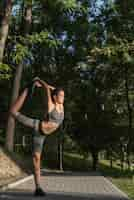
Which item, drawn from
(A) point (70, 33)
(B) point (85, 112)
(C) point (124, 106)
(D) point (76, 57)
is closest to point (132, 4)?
(A) point (70, 33)

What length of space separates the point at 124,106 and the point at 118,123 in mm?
2758

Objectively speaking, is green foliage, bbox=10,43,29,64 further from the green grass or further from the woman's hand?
the woman's hand

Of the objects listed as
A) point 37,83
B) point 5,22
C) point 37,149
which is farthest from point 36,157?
point 5,22

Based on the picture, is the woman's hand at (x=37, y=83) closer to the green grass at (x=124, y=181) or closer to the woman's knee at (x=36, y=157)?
the woman's knee at (x=36, y=157)

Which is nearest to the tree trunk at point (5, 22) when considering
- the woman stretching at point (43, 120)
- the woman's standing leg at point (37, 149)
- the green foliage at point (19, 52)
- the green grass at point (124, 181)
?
the green foliage at point (19, 52)

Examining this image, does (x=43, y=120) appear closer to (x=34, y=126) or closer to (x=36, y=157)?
(x=34, y=126)

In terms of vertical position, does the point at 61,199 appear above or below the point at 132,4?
below

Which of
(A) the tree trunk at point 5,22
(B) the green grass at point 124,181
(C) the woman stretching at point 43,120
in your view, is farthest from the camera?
(A) the tree trunk at point 5,22

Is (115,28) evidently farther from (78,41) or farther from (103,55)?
(103,55)

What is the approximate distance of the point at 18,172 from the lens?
21.1m

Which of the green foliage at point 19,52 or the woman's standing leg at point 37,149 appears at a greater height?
the green foliage at point 19,52

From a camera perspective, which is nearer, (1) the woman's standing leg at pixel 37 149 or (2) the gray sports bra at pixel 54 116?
(2) the gray sports bra at pixel 54 116

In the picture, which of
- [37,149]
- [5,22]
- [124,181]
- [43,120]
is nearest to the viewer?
[43,120]

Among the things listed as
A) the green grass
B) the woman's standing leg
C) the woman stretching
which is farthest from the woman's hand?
the green grass
